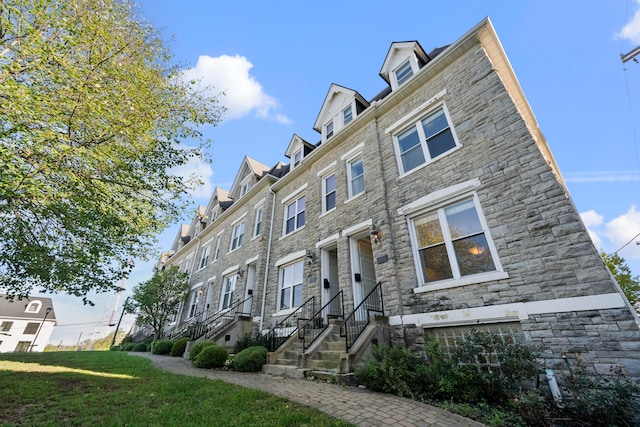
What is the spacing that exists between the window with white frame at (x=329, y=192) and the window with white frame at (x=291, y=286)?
272 cm

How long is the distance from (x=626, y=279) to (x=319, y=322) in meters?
24.6

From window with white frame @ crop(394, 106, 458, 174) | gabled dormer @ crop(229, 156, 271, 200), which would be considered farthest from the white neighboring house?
window with white frame @ crop(394, 106, 458, 174)

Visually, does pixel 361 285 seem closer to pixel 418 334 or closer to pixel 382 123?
pixel 418 334

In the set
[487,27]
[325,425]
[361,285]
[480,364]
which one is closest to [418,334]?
[480,364]

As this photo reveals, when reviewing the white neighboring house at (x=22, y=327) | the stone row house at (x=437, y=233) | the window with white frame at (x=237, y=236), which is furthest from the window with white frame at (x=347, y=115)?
the white neighboring house at (x=22, y=327)

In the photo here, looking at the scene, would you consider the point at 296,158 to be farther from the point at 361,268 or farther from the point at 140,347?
the point at 140,347

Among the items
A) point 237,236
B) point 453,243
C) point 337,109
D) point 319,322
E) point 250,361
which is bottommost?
point 250,361

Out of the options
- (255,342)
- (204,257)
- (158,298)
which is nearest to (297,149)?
(255,342)

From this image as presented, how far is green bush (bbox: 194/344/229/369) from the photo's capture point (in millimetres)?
8766

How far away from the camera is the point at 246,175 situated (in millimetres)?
19219

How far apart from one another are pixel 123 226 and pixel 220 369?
546cm

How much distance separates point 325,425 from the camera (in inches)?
130

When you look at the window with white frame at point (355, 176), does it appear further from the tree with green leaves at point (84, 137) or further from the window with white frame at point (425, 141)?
the tree with green leaves at point (84, 137)

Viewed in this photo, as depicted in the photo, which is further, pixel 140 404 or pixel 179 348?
pixel 179 348
